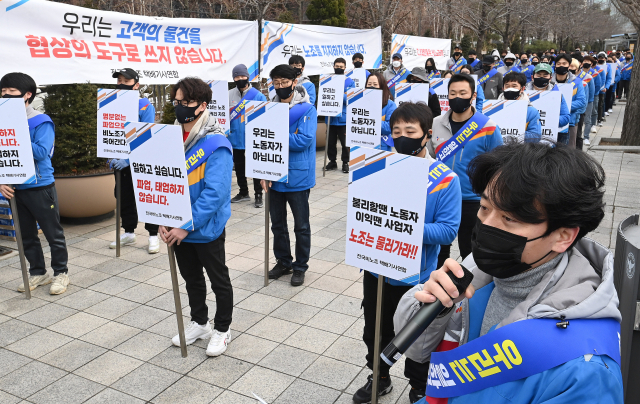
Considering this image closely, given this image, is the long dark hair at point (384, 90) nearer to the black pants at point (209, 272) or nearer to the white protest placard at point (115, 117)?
the white protest placard at point (115, 117)

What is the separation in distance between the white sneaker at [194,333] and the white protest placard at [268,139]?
1.61 metres

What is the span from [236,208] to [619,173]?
7.69 meters

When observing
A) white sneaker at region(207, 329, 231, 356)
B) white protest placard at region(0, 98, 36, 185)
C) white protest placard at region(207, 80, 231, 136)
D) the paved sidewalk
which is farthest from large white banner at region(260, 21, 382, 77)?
white sneaker at region(207, 329, 231, 356)

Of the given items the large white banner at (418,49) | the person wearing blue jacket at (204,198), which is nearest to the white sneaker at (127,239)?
the person wearing blue jacket at (204,198)

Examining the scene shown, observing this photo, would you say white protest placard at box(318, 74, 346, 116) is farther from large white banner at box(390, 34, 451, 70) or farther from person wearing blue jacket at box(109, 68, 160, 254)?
large white banner at box(390, 34, 451, 70)

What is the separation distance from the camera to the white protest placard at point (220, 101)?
760cm

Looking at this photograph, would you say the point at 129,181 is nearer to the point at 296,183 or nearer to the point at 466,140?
the point at 296,183

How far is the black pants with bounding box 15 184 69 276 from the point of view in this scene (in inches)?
209

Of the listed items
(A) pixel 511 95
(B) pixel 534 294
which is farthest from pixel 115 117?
(B) pixel 534 294

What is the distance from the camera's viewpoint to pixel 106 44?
6.71 m

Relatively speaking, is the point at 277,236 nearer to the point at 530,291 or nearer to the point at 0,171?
the point at 0,171

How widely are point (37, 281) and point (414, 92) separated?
6.30 metres

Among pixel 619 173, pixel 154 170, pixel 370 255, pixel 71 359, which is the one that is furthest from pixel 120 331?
pixel 619 173

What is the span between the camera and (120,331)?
4664 mm
